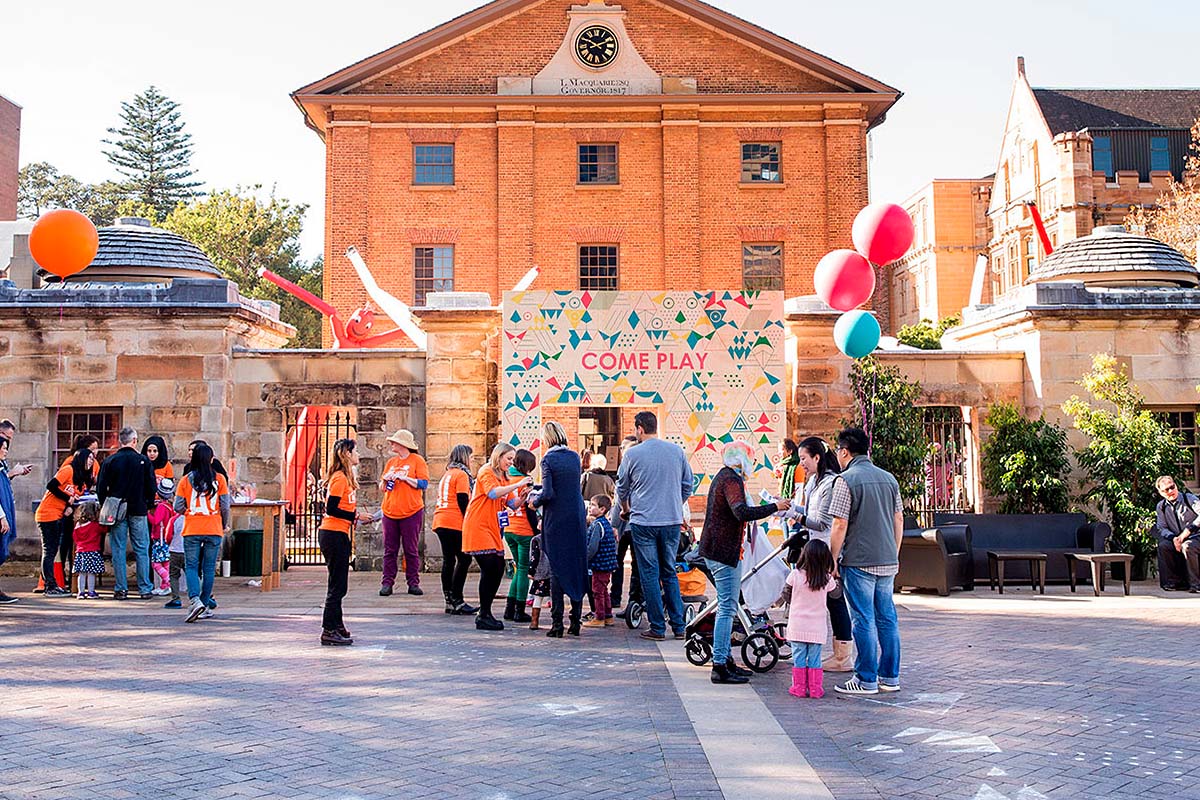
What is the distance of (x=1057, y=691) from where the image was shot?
7379 mm

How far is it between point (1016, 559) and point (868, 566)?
6.80 metres

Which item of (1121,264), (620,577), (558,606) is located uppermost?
(1121,264)

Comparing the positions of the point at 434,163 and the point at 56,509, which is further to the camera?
the point at 434,163

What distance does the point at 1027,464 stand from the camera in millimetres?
14406

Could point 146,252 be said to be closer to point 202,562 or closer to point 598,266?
point 202,562

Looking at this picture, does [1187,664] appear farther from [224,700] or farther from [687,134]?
[687,134]

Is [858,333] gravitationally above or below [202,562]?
above

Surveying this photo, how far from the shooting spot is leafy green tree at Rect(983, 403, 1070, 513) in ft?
47.1

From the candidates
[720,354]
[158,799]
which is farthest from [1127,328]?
[158,799]

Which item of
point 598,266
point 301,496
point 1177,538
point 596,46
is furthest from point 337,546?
point 596,46

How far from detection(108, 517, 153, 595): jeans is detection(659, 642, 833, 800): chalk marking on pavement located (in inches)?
279

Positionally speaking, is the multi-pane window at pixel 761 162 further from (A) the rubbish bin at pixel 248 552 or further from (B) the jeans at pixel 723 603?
(B) the jeans at pixel 723 603

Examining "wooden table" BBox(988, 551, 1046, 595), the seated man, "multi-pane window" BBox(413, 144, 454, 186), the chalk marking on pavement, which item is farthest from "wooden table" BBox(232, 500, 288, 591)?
"multi-pane window" BBox(413, 144, 454, 186)

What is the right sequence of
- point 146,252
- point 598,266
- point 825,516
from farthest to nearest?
point 598,266 < point 146,252 < point 825,516
